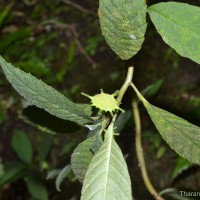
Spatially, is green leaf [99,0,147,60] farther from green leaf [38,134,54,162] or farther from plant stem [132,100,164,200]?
green leaf [38,134,54,162]

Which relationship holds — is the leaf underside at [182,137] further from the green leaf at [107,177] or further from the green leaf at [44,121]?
the green leaf at [44,121]

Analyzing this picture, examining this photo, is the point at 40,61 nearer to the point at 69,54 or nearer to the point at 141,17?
the point at 69,54

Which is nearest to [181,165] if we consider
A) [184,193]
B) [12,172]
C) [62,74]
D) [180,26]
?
[184,193]

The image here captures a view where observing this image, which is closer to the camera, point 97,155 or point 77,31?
point 97,155

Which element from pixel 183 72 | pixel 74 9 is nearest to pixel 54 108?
pixel 183 72

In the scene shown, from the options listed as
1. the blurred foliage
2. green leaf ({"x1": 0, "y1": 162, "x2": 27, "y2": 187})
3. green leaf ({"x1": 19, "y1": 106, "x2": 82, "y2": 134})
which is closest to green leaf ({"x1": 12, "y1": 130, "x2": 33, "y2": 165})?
the blurred foliage

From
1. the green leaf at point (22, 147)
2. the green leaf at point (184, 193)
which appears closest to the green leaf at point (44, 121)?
the green leaf at point (184, 193)
